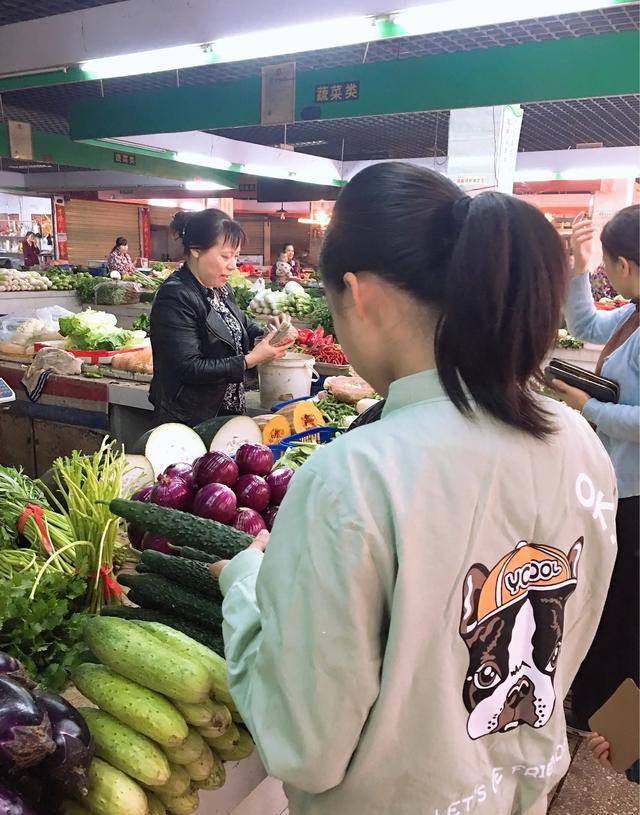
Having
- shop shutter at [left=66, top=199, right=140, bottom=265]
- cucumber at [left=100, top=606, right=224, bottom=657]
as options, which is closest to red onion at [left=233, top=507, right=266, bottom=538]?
cucumber at [left=100, top=606, right=224, bottom=657]

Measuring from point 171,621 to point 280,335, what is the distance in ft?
7.16

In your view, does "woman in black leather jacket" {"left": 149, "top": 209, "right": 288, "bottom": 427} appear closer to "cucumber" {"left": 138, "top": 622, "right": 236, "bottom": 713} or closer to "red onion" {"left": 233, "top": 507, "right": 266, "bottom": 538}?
"red onion" {"left": 233, "top": 507, "right": 266, "bottom": 538}

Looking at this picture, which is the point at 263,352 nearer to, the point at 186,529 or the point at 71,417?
the point at 186,529

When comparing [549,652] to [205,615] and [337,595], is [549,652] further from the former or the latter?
[205,615]

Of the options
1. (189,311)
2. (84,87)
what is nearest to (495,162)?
(189,311)

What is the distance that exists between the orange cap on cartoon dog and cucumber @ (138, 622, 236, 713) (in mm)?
658

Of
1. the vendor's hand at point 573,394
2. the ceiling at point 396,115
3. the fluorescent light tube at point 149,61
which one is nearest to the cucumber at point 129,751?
the vendor's hand at point 573,394

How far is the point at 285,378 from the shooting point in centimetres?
419

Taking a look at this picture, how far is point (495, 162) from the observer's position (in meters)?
4.49

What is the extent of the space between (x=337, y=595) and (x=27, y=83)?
653 cm

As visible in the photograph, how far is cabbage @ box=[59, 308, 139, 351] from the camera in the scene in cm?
609

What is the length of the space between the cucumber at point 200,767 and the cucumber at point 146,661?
0.12m

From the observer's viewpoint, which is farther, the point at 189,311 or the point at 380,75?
the point at 380,75

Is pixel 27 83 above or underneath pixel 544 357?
above
